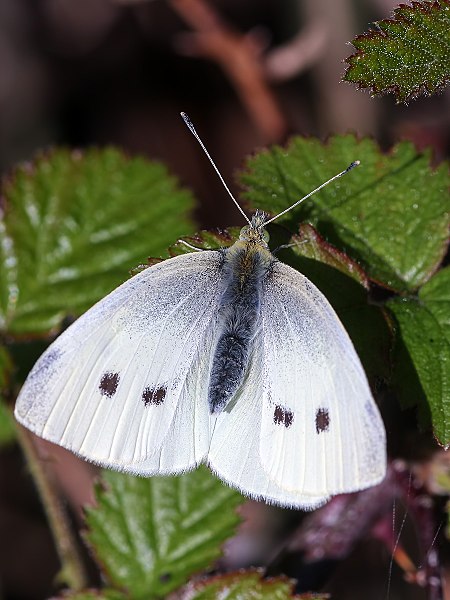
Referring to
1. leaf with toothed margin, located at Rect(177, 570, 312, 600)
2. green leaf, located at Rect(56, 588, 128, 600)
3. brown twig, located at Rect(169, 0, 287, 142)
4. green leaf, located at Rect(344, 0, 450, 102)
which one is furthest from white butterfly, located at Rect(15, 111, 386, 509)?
brown twig, located at Rect(169, 0, 287, 142)

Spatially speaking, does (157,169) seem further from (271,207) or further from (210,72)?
(210,72)

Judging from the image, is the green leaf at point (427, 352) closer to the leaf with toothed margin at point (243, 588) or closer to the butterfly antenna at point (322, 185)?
the butterfly antenna at point (322, 185)

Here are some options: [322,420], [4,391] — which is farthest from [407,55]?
[4,391]

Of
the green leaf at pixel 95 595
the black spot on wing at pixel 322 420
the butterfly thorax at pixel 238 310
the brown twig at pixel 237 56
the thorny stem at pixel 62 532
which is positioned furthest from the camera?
the brown twig at pixel 237 56

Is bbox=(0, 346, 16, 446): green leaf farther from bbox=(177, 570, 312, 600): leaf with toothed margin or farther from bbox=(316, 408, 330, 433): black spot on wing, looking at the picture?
bbox=(316, 408, 330, 433): black spot on wing

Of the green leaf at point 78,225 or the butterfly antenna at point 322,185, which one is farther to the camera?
the green leaf at point 78,225

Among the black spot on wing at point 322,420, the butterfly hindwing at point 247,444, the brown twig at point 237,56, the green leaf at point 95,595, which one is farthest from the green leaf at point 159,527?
the brown twig at point 237,56

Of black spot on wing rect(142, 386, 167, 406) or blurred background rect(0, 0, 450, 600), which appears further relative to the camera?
blurred background rect(0, 0, 450, 600)
